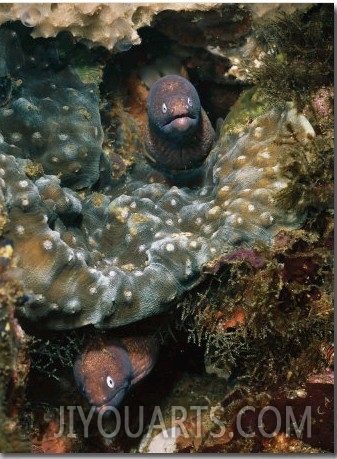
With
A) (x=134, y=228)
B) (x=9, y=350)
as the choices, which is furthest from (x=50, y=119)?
(x=9, y=350)

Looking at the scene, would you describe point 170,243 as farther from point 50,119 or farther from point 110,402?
point 50,119

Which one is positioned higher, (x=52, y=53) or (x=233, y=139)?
(x=52, y=53)

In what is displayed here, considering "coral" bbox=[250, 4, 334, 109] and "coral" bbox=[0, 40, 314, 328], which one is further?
"coral" bbox=[250, 4, 334, 109]

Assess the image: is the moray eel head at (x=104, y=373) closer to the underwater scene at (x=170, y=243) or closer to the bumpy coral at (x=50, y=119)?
the underwater scene at (x=170, y=243)

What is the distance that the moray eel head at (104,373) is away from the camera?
299cm

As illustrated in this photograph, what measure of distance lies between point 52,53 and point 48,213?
1.57 m

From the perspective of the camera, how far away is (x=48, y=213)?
301cm

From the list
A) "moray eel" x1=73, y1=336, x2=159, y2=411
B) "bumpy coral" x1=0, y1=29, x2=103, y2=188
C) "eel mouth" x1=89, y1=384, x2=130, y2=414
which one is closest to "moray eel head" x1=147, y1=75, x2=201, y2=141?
"bumpy coral" x1=0, y1=29, x2=103, y2=188

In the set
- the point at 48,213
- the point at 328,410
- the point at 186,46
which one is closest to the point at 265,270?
the point at 328,410

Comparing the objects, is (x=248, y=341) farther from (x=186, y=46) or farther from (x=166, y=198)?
(x=186, y=46)

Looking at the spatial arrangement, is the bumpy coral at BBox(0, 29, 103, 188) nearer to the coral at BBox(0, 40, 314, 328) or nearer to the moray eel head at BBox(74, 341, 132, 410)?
the coral at BBox(0, 40, 314, 328)

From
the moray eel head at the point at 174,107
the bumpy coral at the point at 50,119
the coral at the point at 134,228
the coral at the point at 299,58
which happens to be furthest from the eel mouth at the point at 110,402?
A: the coral at the point at 299,58

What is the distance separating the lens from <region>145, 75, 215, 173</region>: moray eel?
370 centimetres

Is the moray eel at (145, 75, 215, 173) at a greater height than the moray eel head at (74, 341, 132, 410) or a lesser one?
greater
